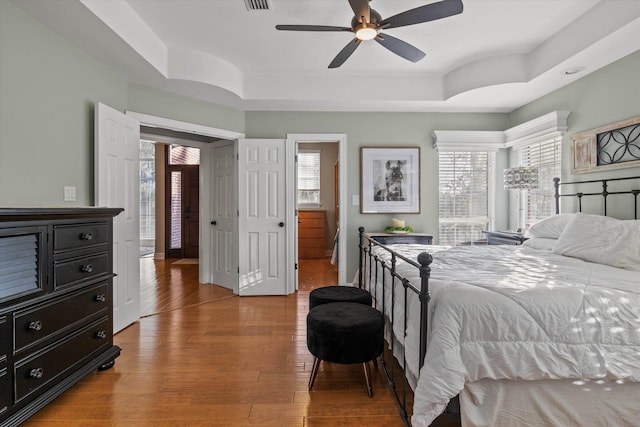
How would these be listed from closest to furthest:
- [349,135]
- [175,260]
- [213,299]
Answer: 1. [213,299]
2. [349,135]
3. [175,260]

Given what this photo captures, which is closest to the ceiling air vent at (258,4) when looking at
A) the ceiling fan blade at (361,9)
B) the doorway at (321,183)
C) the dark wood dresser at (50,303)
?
the ceiling fan blade at (361,9)

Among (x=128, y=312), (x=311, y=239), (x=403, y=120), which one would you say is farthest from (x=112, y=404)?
(x=311, y=239)

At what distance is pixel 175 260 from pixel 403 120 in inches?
215

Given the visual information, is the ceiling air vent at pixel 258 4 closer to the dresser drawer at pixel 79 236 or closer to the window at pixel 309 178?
the dresser drawer at pixel 79 236

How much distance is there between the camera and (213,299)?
418 centimetres

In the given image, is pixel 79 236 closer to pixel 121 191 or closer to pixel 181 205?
pixel 121 191

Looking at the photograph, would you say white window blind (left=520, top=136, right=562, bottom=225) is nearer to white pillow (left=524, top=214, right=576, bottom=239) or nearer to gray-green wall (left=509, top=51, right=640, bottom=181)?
gray-green wall (left=509, top=51, right=640, bottom=181)

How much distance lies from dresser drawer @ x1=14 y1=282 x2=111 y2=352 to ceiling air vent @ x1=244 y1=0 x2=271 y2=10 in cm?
246

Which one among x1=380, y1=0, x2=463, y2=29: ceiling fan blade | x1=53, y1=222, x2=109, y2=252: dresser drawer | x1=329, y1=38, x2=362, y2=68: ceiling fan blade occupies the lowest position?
x1=53, y1=222, x2=109, y2=252: dresser drawer

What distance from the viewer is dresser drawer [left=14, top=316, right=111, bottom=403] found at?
166cm

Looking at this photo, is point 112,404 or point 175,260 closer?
point 112,404

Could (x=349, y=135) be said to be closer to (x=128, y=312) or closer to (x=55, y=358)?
(x=128, y=312)

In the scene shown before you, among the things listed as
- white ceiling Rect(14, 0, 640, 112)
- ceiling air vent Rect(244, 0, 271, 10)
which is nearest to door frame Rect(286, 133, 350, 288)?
white ceiling Rect(14, 0, 640, 112)

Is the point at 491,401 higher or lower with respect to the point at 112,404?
higher
